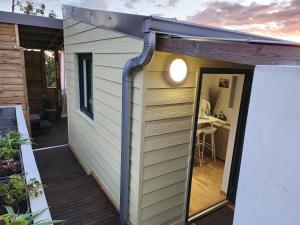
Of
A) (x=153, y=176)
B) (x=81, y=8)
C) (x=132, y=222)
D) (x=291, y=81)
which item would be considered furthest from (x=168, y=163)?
(x=81, y=8)

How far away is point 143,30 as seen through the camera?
2.03m

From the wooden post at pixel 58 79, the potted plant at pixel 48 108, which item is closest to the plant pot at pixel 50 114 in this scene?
the potted plant at pixel 48 108

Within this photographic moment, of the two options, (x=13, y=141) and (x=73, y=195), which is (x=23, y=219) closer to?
(x=13, y=141)

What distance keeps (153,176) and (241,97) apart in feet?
5.90

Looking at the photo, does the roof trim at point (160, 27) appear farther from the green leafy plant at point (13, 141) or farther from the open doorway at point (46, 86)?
the open doorway at point (46, 86)

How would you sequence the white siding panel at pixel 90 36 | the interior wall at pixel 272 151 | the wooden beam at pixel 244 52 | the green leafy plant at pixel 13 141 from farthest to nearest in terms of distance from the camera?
the white siding panel at pixel 90 36
the green leafy plant at pixel 13 141
the wooden beam at pixel 244 52
the interior wall at pixel 272 151

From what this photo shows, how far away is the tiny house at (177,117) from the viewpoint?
38.7 inches

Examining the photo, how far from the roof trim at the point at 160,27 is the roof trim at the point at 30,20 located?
6.03ft

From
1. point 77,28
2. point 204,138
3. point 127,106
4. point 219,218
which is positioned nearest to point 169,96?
point 127,106

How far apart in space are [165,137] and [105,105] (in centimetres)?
116

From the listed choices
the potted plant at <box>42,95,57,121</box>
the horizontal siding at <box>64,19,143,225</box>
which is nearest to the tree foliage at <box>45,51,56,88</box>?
the potted plant at <box>42,95,57,121</box>

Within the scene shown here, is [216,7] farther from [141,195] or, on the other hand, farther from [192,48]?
[141,195]

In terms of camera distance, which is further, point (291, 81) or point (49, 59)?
point (49, 59)

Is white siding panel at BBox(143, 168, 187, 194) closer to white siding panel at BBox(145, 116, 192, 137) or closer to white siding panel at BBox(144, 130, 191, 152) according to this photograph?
white siding panel at BBox(144, 130, 191, 152)
